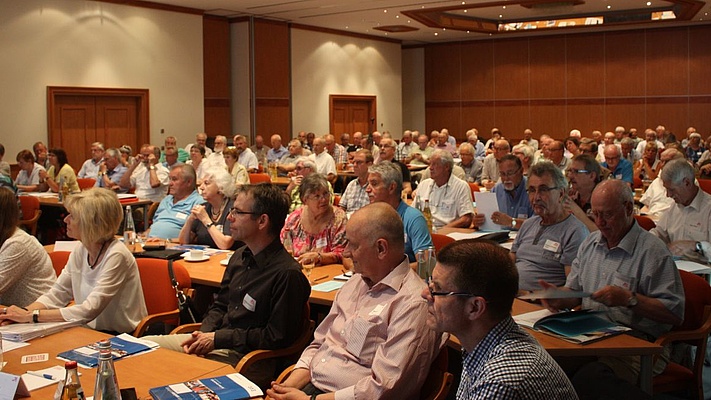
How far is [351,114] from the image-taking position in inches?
824

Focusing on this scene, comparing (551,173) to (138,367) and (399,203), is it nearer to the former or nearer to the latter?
(399,203)

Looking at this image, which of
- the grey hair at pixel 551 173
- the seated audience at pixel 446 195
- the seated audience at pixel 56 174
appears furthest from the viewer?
the seated audience at pixel 56 174

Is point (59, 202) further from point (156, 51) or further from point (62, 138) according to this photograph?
point (156, 51)

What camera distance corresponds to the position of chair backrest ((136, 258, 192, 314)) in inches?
168

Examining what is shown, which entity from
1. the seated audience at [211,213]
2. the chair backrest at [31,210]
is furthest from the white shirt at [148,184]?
the seated audience at [211,213]

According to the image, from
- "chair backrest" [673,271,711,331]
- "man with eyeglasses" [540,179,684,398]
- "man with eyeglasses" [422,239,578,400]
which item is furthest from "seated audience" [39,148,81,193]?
"man with eyeglasses" [422,239,578,400]

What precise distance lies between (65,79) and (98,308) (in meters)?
11.1

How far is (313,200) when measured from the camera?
16.6ft

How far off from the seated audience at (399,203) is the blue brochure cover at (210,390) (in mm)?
2417

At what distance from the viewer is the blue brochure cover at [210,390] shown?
8.52 ft

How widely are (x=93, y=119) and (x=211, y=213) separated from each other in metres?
9.52

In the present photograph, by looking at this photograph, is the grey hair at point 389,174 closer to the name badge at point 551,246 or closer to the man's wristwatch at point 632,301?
the name badge at point 551,246

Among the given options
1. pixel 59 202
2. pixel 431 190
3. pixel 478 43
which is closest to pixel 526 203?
pixel 431 190

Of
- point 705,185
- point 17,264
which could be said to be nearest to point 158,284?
point 17,264
